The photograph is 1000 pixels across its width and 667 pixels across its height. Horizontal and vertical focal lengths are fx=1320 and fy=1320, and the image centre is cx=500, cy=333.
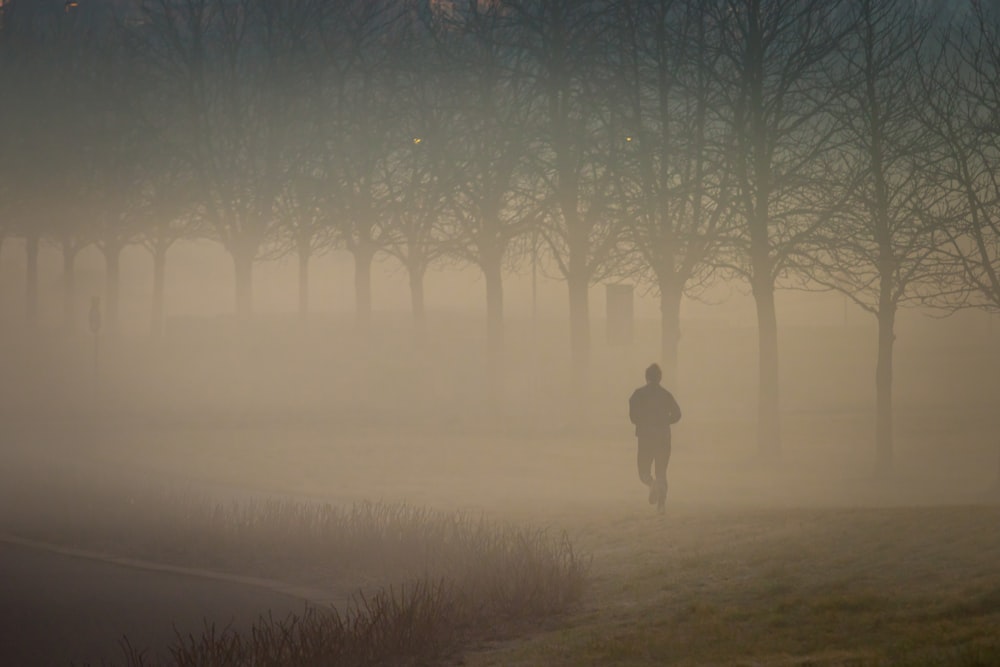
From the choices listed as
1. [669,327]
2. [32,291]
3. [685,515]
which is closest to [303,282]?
[32,291]

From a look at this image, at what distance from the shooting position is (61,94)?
173 ft

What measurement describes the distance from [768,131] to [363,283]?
21891mm

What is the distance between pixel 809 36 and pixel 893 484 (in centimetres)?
1054

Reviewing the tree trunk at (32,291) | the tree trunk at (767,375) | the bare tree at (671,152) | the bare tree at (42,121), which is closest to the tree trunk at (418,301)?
the bare tree at (671,152)

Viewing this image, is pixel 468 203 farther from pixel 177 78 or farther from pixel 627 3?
pixel 177 78

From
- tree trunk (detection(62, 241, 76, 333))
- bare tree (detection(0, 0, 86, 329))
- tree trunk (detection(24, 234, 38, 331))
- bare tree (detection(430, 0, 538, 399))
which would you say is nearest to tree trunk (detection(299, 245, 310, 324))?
bare tree (detection(0, 0, 86, 329))

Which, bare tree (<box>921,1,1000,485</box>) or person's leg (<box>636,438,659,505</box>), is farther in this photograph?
bare tree (<box>921,1,1000,485</box>)

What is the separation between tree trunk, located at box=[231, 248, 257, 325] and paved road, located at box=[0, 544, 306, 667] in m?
30.1

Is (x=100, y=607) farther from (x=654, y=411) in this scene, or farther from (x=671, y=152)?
(x=671, y=152)

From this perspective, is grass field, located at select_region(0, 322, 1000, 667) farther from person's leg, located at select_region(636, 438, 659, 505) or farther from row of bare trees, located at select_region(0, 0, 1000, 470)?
row of bare trees, located at select_region(0, 0, 1000, 470)

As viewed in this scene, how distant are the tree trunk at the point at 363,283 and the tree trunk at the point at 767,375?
63.8 ft

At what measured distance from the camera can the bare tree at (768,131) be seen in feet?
96.8

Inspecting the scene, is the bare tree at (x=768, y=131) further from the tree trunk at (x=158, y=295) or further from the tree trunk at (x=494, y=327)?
the tree trunk at (x=158, y=295)

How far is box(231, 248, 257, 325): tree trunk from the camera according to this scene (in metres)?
46.4
